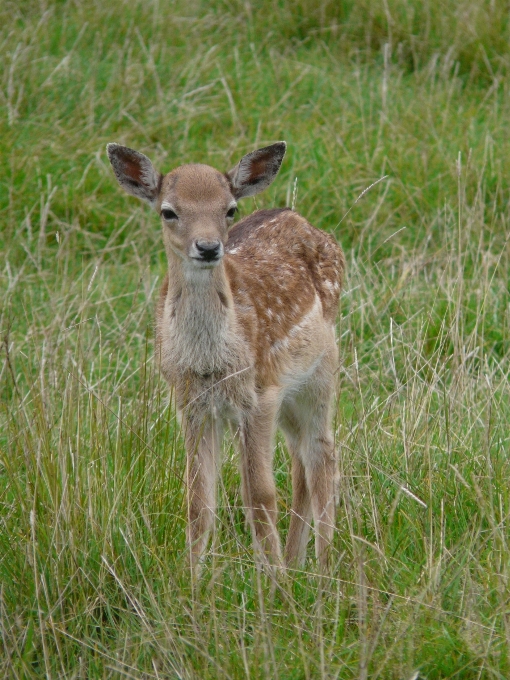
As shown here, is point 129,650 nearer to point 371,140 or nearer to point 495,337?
point 495,337

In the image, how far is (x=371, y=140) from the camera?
26.5 ft

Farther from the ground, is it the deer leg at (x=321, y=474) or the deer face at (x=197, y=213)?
the deer face at (x=197, y=213)

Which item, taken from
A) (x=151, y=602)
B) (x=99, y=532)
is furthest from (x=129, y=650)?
(x=99, y=532)

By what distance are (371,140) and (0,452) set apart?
14.6 feet

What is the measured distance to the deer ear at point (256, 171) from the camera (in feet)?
→ 16.2

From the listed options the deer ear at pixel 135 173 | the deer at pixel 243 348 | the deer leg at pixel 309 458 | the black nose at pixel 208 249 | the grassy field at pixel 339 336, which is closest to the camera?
the grassy field at pixel 339 336

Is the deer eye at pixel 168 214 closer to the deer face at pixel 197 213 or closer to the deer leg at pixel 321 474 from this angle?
the deer face at pixel 197 213

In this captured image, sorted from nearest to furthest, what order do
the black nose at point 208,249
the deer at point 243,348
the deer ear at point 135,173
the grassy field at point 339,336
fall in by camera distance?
the grassy field at point 339,336, the black nose at point 208,249, the deer at point 243,348, the deer ear at point 135,173

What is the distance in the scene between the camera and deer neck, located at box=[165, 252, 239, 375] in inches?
181

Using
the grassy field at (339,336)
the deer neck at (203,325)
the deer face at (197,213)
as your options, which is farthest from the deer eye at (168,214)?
the grassy field at (339,336)

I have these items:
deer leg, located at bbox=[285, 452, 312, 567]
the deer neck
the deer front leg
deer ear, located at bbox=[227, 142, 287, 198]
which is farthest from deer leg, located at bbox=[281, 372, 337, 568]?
deer ear, located at bbox=[227, 142, 287, 198]

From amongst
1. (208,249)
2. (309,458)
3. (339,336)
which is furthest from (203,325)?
(339,336)

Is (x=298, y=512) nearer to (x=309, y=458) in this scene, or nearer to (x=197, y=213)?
(x=309, y=458)

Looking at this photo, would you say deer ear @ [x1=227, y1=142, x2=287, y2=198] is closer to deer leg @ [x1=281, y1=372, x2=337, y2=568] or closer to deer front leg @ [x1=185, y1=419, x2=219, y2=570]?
deer leg @ [x1=281, y1=372, x2=337, y2=568]
